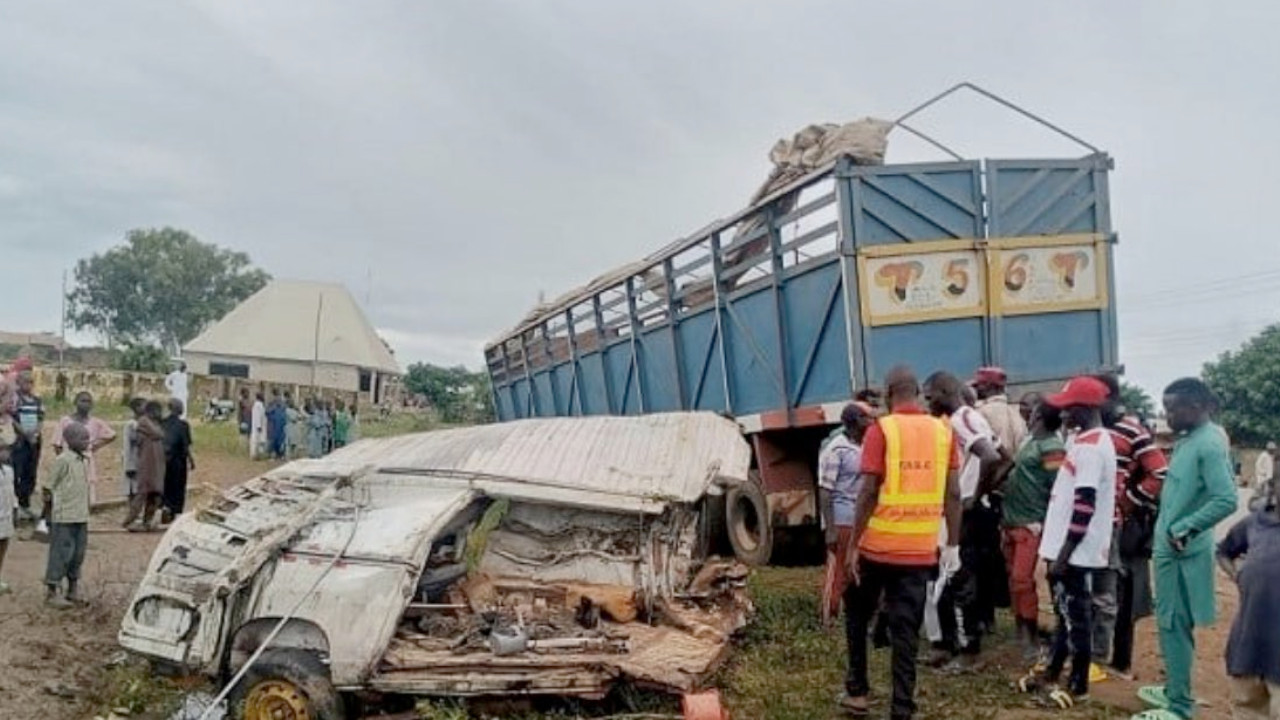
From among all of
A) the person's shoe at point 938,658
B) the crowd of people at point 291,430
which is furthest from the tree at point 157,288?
Result: the person's shoe at point 938,658

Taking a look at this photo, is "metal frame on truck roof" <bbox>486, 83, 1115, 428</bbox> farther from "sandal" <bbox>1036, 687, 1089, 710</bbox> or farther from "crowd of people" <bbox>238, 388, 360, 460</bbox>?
"crowd of people" <bbox>238, 388, 360, 460</bbox>

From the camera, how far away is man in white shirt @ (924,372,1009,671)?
5.47m

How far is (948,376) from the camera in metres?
5.48

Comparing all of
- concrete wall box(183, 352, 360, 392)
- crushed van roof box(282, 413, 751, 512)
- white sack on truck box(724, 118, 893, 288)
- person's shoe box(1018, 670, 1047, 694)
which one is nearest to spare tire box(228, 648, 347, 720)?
crushed van roof box(282, 413, 751, 512)

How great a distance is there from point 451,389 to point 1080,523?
39.0 metres

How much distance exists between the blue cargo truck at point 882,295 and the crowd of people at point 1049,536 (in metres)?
0.97

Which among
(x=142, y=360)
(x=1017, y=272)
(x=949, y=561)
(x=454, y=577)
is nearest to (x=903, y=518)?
(x=949, y=561)

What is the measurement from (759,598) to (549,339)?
18.6ft

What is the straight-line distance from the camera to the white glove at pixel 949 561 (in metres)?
5.35

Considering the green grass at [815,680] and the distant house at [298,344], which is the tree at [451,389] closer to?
the distant house at [298,344]

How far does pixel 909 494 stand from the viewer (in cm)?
448

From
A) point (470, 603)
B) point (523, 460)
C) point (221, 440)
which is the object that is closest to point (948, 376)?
point (523, 460)

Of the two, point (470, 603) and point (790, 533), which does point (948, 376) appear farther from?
point (790, 533)

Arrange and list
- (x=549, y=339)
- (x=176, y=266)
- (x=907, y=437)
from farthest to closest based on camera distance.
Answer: (x=176, y=266), (x=549, y=339), (x=907, y=437)
